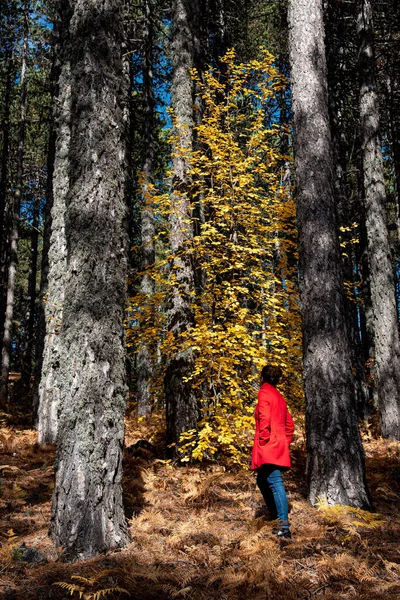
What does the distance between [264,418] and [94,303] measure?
2093mm

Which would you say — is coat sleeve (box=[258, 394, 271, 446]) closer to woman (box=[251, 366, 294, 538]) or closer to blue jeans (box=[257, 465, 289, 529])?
woman (box=[251, 366, 294, 538])

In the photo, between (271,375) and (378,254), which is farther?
(378,254)

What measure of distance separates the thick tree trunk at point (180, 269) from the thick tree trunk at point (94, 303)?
2.75 meters

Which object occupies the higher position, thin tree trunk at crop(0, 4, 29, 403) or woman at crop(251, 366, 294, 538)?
thin tree trunk at crop(0, 4, 29, 403)

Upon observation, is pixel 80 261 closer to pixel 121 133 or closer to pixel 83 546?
pixel 121 133

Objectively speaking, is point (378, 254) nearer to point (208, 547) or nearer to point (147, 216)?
point (147, 216)

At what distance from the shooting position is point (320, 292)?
5613 millimetres

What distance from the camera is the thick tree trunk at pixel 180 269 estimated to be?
23.1ft

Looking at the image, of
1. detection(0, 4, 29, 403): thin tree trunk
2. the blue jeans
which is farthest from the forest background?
detection(0, 4, 29, 403): thin tree trunk

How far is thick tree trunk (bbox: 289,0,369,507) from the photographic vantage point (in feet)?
16.6

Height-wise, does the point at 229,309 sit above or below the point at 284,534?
above

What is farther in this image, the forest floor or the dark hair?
the dark hair

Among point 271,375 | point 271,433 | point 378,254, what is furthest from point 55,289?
point 378,254

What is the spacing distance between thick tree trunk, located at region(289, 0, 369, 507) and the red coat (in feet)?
2.12
